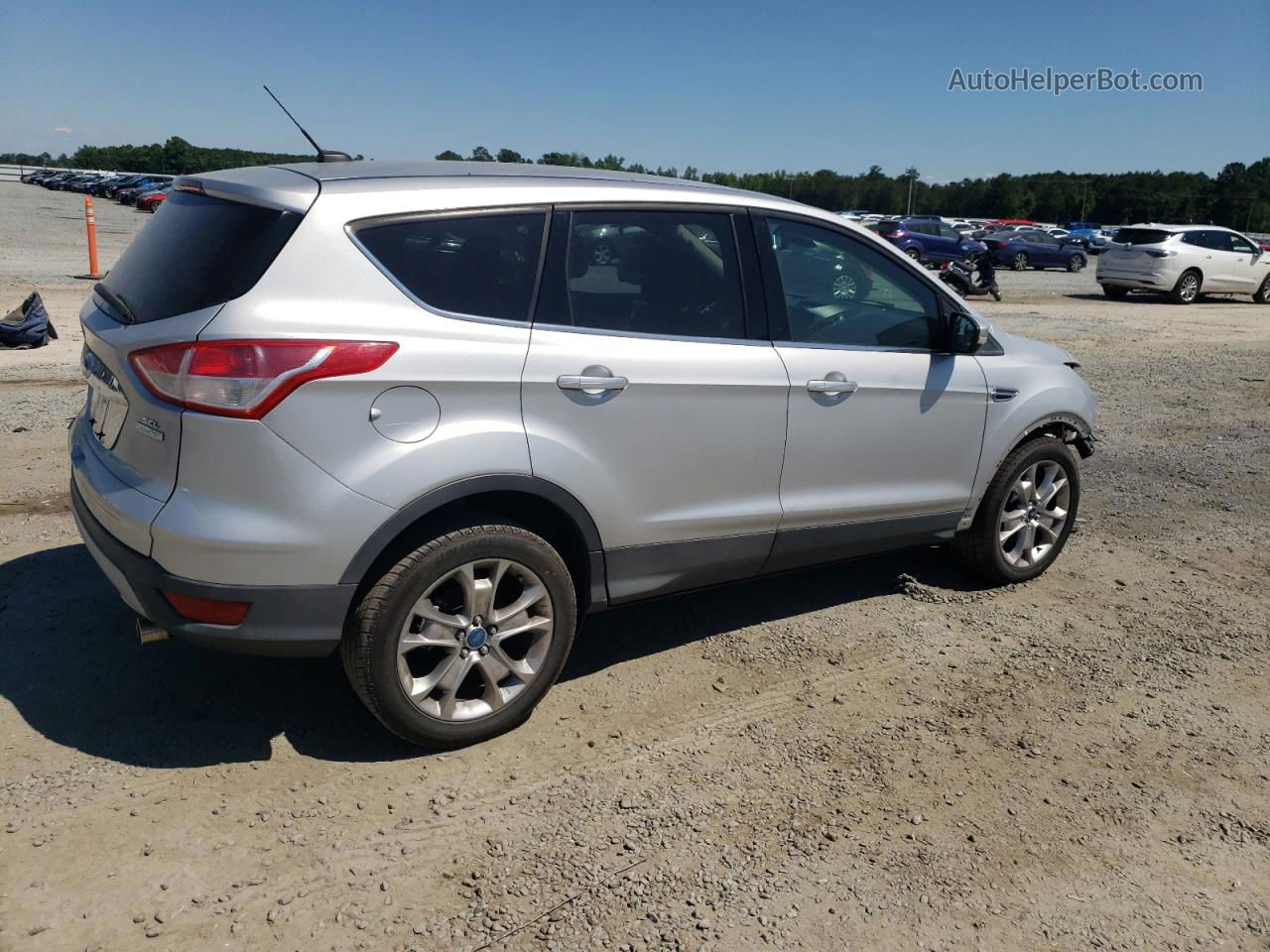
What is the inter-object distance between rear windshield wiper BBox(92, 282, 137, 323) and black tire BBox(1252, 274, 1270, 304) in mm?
26053

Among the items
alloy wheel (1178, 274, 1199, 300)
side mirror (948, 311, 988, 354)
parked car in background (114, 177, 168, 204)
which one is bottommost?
alloy wheel (1178, 274, 1199, 300)

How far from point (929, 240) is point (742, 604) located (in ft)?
92.2

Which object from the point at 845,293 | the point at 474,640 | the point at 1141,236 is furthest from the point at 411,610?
the point at 1141,236

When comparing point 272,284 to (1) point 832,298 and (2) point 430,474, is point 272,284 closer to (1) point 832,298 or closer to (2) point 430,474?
(2) point 430,474

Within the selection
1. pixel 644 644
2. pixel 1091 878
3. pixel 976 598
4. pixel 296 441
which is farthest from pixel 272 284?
pixel 976 598

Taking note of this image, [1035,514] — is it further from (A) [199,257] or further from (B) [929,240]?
(B) [929,240]

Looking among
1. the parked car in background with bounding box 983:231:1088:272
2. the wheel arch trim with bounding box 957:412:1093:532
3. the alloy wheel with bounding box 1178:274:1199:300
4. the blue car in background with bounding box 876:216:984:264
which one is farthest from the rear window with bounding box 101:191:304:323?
the parked car in background with bounding box 983:231:1088:272

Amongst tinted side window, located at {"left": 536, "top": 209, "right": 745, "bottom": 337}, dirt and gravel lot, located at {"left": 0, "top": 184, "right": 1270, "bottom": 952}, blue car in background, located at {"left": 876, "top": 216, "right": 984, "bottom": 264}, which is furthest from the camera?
blue car in background, located at {"left": 876, "top": 216, "right": 984, "bottom": 264}

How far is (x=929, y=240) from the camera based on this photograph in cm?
3061

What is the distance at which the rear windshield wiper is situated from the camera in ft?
10.7

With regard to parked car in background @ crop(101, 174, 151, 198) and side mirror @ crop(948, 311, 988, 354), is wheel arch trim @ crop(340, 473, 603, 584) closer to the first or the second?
side mirror @ crop(948, 311, 988, 354)

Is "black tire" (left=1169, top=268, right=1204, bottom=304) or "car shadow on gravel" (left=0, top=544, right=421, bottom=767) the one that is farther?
"black tire" (left=1169, top=268, right=1204, bottom=304)

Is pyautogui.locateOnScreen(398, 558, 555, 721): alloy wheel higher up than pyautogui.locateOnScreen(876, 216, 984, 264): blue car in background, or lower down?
lower down

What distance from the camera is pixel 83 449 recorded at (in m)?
3.55
